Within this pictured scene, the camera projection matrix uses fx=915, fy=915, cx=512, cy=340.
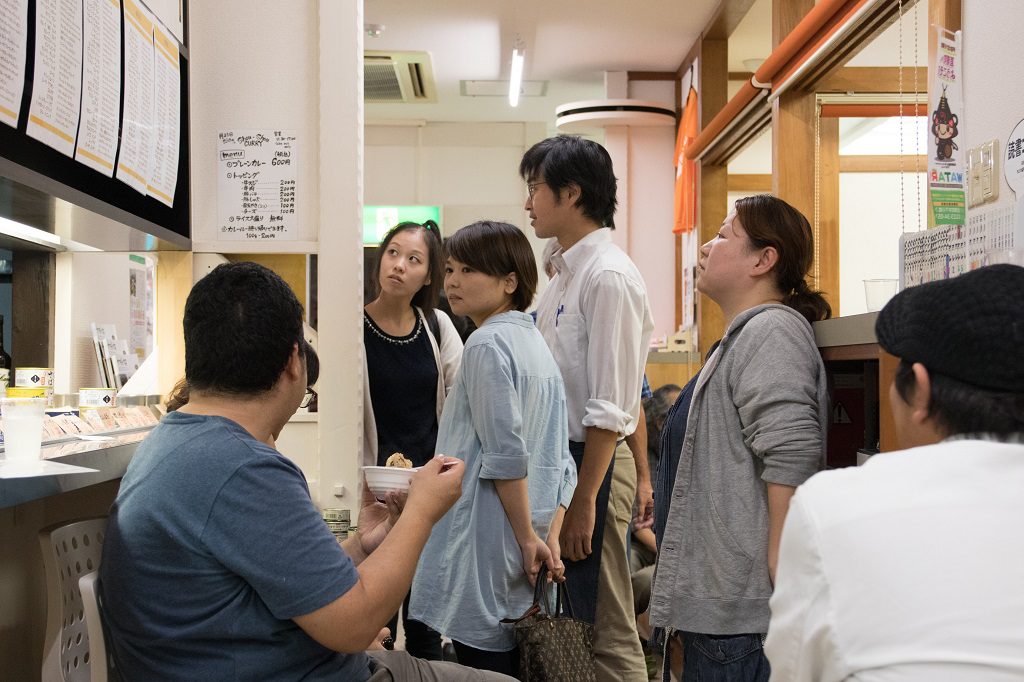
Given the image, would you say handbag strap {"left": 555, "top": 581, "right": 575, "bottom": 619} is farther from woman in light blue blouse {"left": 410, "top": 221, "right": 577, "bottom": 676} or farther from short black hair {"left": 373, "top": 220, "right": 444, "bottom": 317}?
short black hair {"left": 373, "top": 220, "right": 444, "bottom": 317}

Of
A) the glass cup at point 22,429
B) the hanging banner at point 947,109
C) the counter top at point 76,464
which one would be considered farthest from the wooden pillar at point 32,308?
the hanging banner at point 947,109

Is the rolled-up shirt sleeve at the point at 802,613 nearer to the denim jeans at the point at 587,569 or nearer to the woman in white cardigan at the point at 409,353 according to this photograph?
the denim jeans at the point at 587,569

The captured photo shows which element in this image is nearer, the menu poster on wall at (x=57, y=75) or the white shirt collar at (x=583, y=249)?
the menu poster on wall at (x=57, y=75)

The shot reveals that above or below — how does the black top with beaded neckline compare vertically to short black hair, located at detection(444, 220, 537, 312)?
below

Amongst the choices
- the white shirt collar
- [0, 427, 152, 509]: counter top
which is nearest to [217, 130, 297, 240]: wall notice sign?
[0, 427, 152, 509]: counter top

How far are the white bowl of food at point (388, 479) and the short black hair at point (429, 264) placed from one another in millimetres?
1325

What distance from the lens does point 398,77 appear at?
7.46 metres

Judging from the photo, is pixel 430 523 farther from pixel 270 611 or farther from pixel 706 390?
pixel 706 390

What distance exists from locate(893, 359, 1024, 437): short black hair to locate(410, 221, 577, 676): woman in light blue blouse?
121 cm

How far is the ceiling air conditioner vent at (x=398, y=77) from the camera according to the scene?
6.94 m

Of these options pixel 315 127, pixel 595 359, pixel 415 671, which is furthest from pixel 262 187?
pixel 415 671

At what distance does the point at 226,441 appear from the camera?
1.33 m

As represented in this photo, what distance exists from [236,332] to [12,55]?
2.30 ft

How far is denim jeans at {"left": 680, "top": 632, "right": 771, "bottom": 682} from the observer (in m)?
1.75
